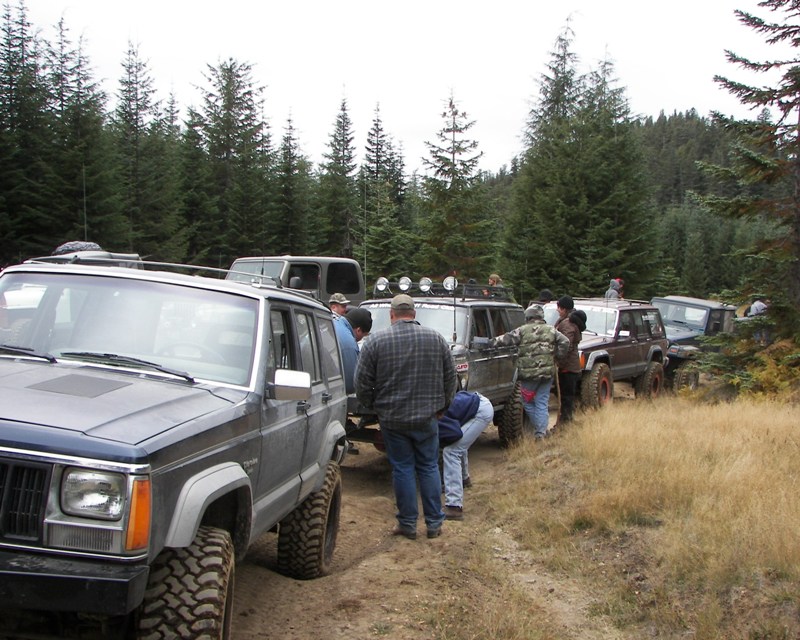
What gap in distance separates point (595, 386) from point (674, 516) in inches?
253

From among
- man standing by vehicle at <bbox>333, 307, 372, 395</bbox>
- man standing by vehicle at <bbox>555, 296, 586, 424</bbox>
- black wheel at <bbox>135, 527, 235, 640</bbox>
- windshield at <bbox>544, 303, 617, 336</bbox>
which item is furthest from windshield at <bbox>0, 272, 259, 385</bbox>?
windshield at <bbox>544, 303, 617, 336</bbox>

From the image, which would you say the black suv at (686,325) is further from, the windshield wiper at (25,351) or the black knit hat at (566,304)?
the windshield wiper at (25,351)

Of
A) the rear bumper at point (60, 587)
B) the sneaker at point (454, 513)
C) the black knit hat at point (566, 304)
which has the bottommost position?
the sneaker at point (454, 513)

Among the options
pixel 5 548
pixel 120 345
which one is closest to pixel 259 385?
pixel 120 345

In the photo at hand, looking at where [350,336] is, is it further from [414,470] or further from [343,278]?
[343,278]

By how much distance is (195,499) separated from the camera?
3.00 m

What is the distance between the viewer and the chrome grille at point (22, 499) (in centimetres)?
263

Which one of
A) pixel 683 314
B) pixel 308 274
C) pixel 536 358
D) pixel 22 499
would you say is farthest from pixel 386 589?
pixel 683 314

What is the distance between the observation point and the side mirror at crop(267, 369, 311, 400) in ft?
12.4

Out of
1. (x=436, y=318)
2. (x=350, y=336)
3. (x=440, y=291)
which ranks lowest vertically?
(x=350, y=336)

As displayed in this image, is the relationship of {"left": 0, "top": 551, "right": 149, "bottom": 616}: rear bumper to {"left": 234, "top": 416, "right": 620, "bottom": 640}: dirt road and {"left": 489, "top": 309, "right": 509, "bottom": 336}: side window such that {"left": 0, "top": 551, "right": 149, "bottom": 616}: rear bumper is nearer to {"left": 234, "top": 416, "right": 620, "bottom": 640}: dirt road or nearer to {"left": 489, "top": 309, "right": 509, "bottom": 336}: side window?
{"left": 234, "top": 416, "right": 620, "bottom": 640}: dirt road

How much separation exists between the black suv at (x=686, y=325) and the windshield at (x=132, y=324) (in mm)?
13756

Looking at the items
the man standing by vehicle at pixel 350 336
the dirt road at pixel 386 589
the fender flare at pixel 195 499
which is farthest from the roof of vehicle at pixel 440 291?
the fender flare at pixel 195 499

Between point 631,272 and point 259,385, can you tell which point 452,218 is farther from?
point 259,385
